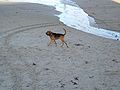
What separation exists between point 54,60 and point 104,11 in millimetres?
13280

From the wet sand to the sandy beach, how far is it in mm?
3536

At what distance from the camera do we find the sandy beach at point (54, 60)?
8.26 m

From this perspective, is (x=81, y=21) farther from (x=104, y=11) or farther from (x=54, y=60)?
(x=54, y=60)

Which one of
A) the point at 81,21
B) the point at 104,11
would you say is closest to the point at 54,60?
the point at 81,21

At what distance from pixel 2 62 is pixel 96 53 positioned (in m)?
3.34

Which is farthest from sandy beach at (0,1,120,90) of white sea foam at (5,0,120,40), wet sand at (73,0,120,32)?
wet sand at (73,0,120,32)

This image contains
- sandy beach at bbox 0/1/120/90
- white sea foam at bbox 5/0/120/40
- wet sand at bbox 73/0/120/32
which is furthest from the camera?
wet sand at bbox 73/0/120/32

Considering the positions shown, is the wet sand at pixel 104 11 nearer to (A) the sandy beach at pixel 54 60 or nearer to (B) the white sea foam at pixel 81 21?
(B) the white sea foam at pixel 81 21

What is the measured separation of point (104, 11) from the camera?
22.7 meters

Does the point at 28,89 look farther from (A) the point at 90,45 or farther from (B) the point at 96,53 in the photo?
(A) the point at 90,45

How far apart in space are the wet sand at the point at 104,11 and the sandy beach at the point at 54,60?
11.6ft

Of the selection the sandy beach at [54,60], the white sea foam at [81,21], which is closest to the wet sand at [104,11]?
the white sea foam at [81,21]

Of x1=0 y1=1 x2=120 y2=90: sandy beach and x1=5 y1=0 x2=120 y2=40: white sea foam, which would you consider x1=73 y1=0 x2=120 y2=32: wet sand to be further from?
x1=0 y1=1 x2=120 y2=90: sandy beach

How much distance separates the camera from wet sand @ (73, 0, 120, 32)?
17984mm
